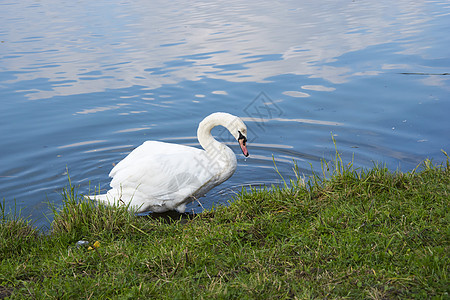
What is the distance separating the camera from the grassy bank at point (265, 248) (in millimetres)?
3416

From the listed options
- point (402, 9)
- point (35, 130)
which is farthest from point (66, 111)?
point (402, 9)

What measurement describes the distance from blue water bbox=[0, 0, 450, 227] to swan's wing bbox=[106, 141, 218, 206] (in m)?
0.38

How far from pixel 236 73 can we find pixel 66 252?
8186mm

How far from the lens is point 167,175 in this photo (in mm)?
6148

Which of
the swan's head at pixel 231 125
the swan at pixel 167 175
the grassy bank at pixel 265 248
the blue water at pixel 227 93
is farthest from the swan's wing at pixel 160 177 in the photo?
the grassy bank at pixel 265 248

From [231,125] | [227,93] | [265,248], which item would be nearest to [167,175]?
[231,125]

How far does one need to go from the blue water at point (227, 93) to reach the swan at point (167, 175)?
34cm

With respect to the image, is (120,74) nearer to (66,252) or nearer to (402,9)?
(66,252)

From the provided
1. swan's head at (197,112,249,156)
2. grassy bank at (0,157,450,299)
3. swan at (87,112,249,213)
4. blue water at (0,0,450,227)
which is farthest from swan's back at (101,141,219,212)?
grassy bank at (0,157,450,299)

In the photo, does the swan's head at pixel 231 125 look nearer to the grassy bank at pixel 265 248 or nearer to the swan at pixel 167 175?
the swan at pixel 167 175

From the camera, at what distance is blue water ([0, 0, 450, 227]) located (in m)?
7.63

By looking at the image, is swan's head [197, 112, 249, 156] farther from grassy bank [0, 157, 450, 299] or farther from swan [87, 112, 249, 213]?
grassy bank [0, 157, 450, 299]

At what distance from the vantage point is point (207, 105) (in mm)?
9781

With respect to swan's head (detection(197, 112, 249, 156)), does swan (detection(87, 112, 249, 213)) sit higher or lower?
lower
